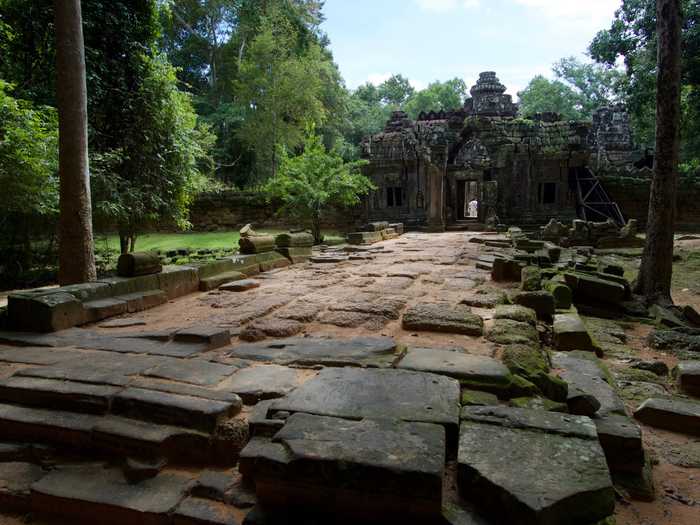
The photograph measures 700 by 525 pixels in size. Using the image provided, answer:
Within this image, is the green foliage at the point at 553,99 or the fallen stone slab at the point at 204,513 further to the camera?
the green foliage at the point at 553,99

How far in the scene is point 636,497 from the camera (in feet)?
6.83

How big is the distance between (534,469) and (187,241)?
18868 mm

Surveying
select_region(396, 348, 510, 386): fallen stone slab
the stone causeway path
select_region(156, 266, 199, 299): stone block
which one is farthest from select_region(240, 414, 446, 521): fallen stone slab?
select_region(156, 266, 199, 299): stone block

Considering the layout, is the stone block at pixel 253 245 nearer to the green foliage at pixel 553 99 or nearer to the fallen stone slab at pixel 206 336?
the fallen stone slab at pixel 206 336

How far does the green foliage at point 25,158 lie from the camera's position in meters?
8.59

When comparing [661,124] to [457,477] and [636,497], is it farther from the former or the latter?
[457,477]

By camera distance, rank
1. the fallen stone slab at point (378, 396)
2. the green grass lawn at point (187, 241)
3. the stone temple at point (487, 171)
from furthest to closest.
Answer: the stone temple at point (487, 171) → the green grass lawn at point (187, 241) → the fallen stone slab at point (378, 396)

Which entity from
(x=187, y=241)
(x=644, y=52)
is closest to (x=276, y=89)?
(x=187, y=241)

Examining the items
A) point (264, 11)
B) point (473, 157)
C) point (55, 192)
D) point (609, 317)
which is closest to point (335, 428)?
point (609, 317)

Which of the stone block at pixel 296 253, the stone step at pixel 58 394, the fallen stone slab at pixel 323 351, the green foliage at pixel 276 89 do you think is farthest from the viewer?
the green foliage at pixel 276 89

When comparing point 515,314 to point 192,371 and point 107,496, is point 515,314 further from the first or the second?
point 107,496

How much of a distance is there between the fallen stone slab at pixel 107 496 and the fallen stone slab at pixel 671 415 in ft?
9.35

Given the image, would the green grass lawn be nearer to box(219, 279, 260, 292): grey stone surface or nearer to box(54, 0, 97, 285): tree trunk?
box(54, 0, 97, 285): tree trunk

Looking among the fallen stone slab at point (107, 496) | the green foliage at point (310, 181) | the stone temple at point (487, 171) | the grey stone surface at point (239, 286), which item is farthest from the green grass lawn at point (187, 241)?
the fallen stone slab at point (107, 496)
